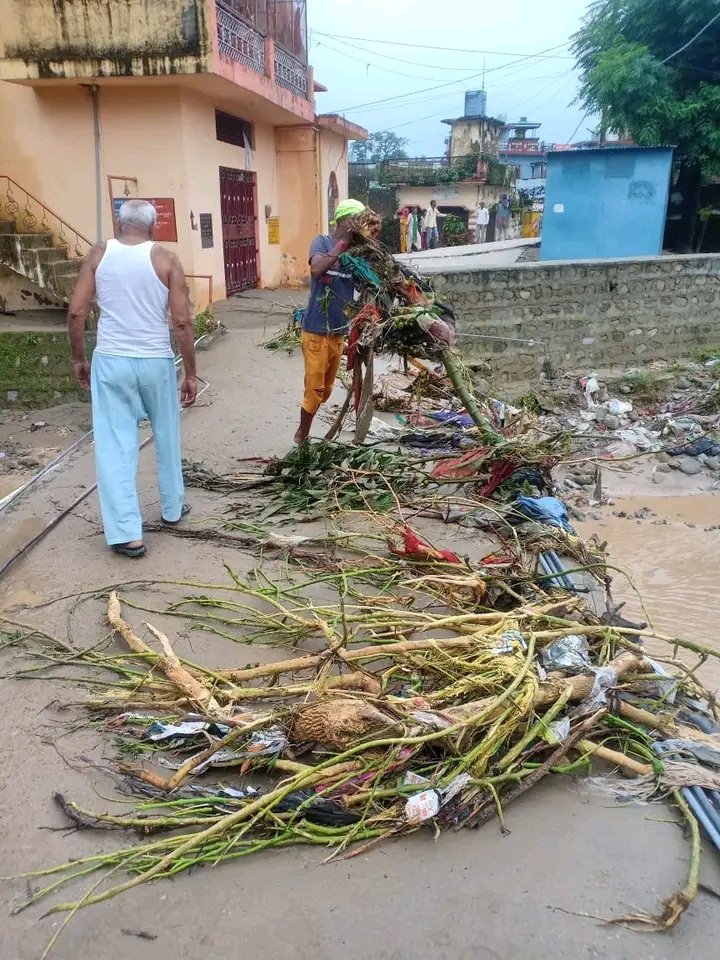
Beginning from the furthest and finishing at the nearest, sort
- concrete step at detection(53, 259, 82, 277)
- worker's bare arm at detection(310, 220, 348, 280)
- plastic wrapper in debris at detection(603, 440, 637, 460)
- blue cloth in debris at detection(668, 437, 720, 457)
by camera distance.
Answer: concrete step at detection(53, 259, 82, 277), plastic wrapper in debris at detection(603, 440, 637, 460), blue cloth in debris at detection(668, 437, 720, 457), worker's bare arm at detection(310, 220, 348, 280)

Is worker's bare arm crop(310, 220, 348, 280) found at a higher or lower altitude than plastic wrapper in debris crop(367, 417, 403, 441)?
higher

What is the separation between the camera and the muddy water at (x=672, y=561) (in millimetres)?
5484

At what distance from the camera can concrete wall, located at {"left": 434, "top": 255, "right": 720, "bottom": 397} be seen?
1129 centimetres

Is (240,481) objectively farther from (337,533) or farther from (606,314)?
(606,314)

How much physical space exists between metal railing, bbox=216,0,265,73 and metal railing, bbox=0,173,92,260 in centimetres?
346

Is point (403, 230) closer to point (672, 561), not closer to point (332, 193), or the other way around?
point (332, 193)

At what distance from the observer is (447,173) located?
2850 cm

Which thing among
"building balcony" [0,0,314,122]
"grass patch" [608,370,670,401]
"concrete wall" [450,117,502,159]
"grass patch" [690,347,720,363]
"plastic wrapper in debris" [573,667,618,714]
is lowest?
"grass patch" [608,370,670,401]

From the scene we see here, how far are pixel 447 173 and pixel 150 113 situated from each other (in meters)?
20.1

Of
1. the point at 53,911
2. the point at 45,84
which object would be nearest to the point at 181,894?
the point at 53,911

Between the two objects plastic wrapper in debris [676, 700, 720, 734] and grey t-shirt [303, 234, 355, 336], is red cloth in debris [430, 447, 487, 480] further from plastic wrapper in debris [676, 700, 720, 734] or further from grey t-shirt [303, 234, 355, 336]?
plastic wrapper in debris [676, 700, 720, 734]

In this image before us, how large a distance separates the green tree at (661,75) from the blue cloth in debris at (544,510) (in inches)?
596

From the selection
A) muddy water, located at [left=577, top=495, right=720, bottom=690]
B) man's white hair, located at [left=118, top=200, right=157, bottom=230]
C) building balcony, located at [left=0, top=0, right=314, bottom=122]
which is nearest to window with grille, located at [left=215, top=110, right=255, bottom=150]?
building balcony, located at [left=0, top=0, right=314, bottom=122]

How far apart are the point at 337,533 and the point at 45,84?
9670 millimetres
